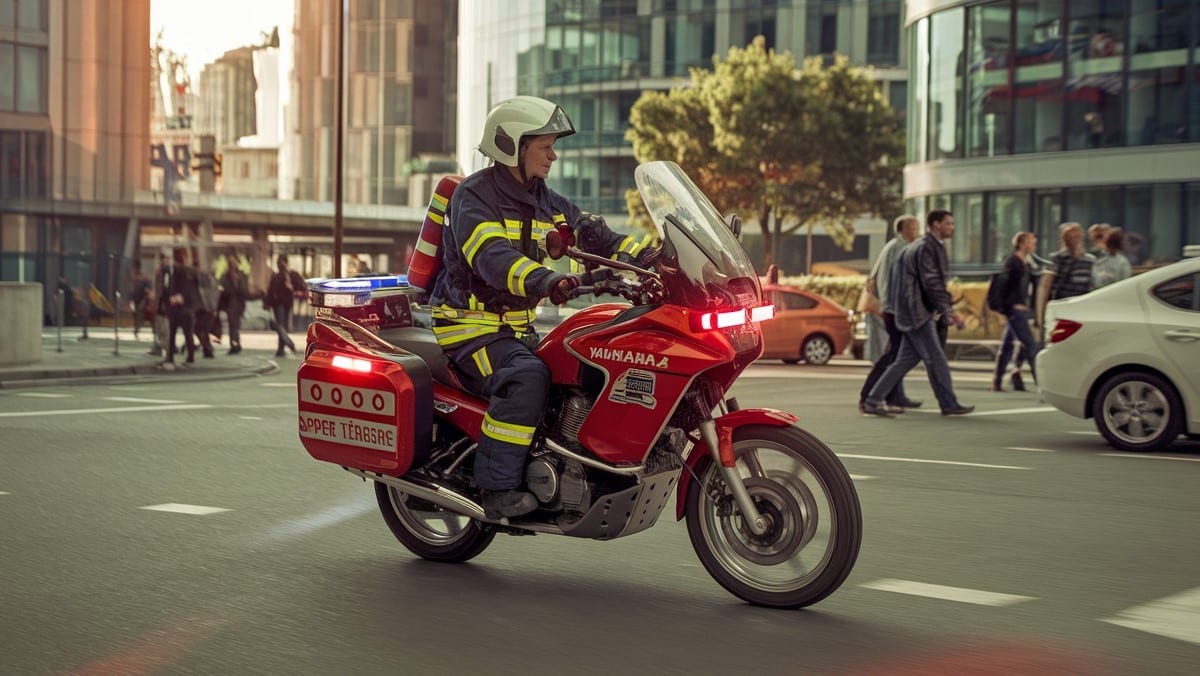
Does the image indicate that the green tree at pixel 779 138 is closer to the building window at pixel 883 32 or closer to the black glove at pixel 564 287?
the building window at pixel 883 32

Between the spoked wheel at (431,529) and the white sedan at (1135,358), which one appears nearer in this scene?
the spoked wheel at (431,529)

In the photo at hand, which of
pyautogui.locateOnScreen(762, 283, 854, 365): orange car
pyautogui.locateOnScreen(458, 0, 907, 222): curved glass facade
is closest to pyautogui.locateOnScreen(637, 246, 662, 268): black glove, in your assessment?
pyautogui.locateOnScreen(762, 283, 854, 365): orange car

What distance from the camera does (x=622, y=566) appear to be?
21.7 feet

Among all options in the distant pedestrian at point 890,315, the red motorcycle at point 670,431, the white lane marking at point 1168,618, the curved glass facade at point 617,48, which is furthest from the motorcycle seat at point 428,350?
Result: the curved glass facade at point 617,48

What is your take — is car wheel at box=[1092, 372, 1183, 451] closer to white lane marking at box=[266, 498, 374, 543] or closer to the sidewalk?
white lane marking at box=[266, 498, 374, 543]

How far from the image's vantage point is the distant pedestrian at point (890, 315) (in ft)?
46.8

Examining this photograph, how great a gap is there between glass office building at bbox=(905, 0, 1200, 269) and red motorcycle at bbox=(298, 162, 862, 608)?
3183cm

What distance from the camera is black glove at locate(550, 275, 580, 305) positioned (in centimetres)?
545

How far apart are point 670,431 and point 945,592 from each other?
1252 mm

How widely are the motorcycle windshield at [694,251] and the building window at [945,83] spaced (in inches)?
1375

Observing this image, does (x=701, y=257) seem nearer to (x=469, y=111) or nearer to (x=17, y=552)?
(x=17, y=552)

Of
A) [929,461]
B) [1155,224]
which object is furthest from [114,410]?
[1155,224]

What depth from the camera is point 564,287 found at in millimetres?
5465

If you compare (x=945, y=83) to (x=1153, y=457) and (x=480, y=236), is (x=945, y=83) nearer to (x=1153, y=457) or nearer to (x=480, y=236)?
(x=1153, y=457)
